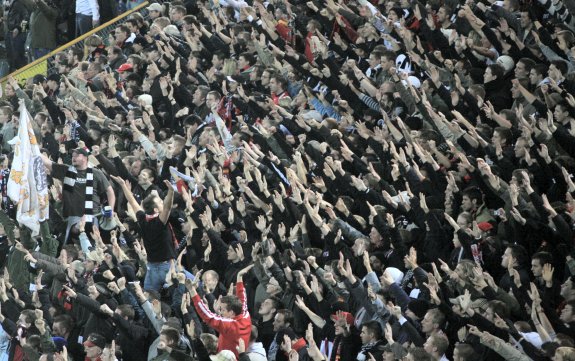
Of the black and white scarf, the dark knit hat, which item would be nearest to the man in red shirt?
the dark knit hat

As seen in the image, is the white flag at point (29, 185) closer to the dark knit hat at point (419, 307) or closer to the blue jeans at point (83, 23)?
the dark knit hat at point (419, 307)

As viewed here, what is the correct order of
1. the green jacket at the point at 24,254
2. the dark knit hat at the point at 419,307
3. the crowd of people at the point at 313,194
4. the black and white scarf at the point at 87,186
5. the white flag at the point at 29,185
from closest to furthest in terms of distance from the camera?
the dark knit hat at the point at 419,307
the crowd of people at the point at 313,194
the white flag at the point at 29,185
the black and white scarf at the point at 87,186
the green jacket at the point at 24,254

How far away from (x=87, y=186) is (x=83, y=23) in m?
6.70

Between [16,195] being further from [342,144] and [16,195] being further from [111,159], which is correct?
[342,144]

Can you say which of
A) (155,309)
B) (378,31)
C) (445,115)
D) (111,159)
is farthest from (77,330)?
(378,31)

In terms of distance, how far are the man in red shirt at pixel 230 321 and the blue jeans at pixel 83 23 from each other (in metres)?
9.94

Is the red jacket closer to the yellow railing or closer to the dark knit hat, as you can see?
the dark knit hat

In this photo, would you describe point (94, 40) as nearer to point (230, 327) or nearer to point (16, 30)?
point (16, 30)

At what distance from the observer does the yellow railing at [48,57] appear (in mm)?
21737

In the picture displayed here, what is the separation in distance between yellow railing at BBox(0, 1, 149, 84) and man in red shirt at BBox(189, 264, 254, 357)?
9388 millimetres

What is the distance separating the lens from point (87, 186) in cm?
1608

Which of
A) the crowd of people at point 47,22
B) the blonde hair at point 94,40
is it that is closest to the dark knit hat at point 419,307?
the blonde hair at point 94,40

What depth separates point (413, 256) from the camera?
1304cm

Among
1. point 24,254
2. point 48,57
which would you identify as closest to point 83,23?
point 48,57
